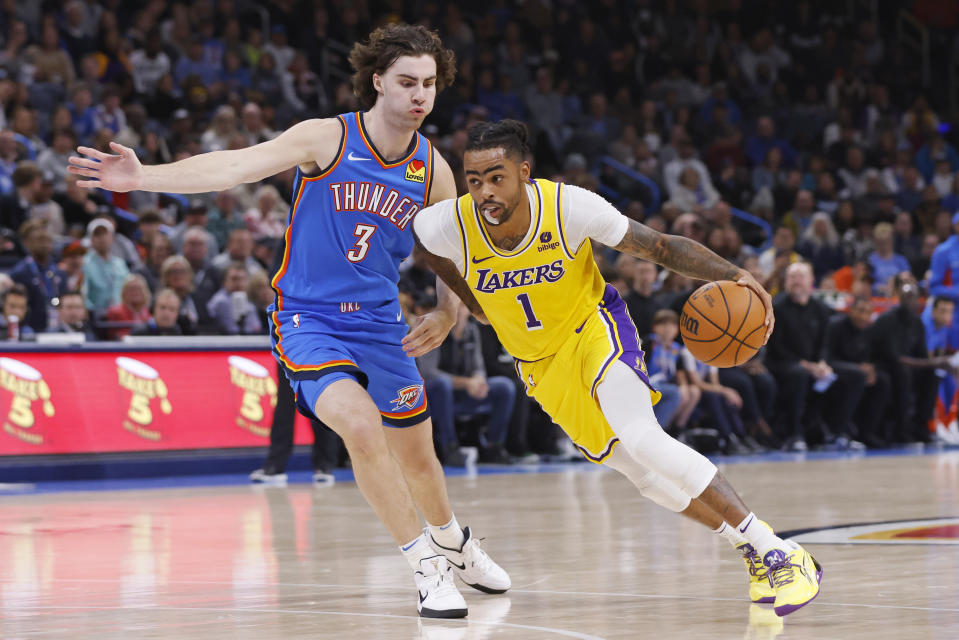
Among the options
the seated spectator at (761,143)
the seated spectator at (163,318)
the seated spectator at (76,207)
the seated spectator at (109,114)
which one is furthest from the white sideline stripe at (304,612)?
the seated spectator at (761,143)

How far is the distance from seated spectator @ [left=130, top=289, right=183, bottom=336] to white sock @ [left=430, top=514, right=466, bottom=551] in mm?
6999

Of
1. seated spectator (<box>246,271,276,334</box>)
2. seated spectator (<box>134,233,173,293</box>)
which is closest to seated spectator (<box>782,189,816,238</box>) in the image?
seated spectator (<box>246,271,276,334</box>)

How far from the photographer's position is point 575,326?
5.54m

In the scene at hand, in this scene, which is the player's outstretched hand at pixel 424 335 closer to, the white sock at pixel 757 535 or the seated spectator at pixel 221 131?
the white sock at pixel 757 535

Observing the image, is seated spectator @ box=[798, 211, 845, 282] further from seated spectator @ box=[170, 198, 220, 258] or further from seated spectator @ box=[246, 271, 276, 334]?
seated spectator @ box=[246, 271, 276, 334]

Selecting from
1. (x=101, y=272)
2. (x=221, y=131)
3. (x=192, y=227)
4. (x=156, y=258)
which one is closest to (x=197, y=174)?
(x=101, y=272)

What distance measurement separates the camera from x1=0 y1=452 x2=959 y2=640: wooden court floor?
4.76m

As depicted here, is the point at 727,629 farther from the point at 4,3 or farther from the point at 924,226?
the point at 924,226

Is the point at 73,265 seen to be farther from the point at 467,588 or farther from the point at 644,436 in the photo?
the point at 644,436

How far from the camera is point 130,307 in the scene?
12.7 m

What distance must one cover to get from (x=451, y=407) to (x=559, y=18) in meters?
11.5

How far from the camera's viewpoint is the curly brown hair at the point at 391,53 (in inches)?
219

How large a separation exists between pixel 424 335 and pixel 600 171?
1491cm

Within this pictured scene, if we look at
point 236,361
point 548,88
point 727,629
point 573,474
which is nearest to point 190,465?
point 236,361
